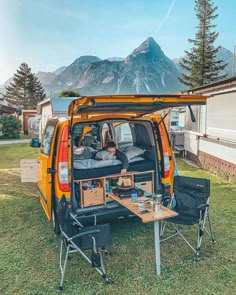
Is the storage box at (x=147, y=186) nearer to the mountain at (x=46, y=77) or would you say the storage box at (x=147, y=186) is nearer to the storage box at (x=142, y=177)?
the storage box at (x=142, y=177)

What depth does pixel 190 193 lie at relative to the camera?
13.0 ft

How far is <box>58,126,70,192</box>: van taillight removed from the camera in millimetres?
3445

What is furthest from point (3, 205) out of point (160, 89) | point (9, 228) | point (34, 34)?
point (160, 89)

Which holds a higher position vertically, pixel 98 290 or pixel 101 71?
pixel 101 71

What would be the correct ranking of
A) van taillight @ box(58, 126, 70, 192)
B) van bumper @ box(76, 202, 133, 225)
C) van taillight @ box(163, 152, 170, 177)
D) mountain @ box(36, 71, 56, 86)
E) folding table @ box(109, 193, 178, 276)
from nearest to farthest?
folding table @ box(109, 193, 178, 276), van taillight @ box(58, 126, 70, 192), van bumper @ box(76, 202, 133, 225), van taillight @ box(163, 152, 170, 177), mountain @ box(36, 71, 56, 86)

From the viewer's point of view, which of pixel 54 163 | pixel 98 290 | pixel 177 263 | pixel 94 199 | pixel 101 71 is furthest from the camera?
pixel 101 71

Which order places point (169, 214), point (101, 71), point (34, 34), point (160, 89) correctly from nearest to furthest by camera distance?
point (169, 214), point (34, 34), point (160, 89), point (101, 71)

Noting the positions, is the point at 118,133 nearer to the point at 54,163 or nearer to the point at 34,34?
the point at 54,163

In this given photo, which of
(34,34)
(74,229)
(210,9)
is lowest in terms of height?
(74,229)

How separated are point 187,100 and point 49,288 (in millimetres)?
2549

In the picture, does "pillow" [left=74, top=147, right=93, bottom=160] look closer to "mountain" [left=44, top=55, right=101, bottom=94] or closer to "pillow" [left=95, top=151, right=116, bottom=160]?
"pillow" [left=95, top=151, right=116, bottom=160]

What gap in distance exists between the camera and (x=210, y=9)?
25859 millimetres

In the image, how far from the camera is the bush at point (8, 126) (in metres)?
22.3

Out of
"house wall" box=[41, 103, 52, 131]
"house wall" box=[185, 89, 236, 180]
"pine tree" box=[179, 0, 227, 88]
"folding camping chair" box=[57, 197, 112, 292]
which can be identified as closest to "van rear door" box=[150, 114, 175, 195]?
"folding camping chair" box=[57, 197, 112, 292]
